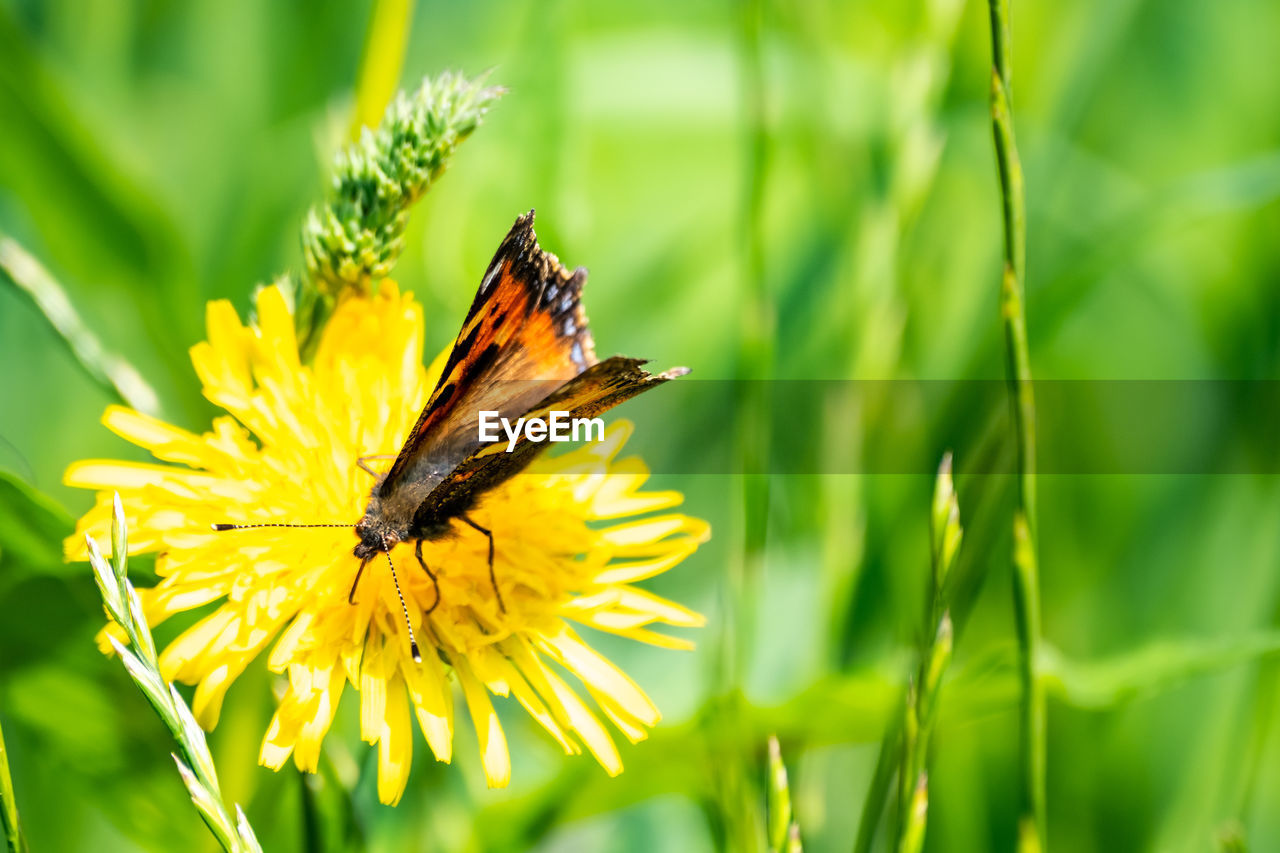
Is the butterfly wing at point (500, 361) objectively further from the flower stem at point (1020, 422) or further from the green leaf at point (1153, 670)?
the green leaf at point (1153, 670)

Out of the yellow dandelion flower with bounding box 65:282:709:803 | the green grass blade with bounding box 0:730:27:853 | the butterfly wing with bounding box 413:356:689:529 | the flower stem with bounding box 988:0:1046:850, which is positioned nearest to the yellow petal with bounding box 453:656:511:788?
the yellow dandelion flower with bounding box 65:282:709:803

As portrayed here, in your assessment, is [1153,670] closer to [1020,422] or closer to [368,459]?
[1020,422]

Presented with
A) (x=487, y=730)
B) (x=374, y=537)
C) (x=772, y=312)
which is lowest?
(x=487, y=730)

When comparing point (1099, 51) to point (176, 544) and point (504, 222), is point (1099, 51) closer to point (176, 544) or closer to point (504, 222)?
point (504, 222)

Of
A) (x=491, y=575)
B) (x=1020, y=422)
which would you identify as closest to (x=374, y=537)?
(x=491, y=575)

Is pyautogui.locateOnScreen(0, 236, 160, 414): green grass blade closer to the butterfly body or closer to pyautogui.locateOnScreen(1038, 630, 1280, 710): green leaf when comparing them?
the butterfly body

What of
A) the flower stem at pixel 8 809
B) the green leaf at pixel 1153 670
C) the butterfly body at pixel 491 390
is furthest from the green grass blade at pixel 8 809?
the green leaf at pixel 1153 670

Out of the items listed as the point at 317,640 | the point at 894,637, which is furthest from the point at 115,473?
the point at 894,637
